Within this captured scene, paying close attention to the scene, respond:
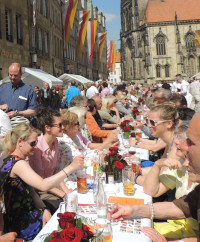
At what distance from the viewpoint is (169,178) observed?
2.81 metres

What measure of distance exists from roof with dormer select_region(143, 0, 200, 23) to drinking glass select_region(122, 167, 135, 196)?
59933mm

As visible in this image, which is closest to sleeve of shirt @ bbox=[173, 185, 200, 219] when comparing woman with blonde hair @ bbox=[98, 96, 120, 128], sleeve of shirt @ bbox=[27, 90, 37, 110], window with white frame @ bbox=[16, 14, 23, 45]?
sleeve of shirt @ bbox=[27, 90, 37, 110]

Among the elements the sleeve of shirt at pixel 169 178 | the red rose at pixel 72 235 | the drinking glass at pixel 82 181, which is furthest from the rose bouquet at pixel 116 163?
the red rose at pixel 72 235

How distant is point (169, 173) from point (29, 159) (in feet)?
5.80

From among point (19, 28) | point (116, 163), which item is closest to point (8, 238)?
point (116, 163)

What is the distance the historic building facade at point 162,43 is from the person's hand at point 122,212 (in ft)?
182

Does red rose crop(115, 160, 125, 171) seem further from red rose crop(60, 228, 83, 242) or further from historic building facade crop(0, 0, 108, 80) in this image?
historic building facade crop(0, 0, 108, 80)

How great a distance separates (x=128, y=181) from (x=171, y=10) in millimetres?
65406

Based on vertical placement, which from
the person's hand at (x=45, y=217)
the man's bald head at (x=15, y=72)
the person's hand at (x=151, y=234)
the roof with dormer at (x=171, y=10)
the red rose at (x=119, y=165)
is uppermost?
the roof with dormer at (x=171, y=10)

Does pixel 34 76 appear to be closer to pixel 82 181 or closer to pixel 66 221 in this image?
pixel 82 181

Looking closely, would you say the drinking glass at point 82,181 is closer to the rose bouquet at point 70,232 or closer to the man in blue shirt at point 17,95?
the rose bouquet at point 70,232

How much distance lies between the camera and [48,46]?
22.8 m

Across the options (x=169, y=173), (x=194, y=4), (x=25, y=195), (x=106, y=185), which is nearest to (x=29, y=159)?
(x=25, y=195)

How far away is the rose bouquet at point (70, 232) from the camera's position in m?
1.56
